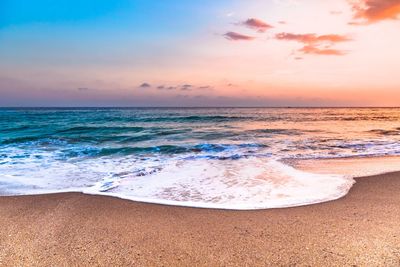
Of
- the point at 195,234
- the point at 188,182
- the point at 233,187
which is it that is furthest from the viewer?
the point at 188,182

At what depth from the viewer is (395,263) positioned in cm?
323

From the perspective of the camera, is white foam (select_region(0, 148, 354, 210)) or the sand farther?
white foam (select_region(0, 148, 354, 210))

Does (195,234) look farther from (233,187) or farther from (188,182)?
(188,182)

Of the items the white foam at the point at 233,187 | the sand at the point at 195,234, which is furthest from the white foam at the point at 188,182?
the sand at the point at 195,234

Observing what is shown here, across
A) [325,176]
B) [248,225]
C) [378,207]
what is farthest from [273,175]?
[248,225]

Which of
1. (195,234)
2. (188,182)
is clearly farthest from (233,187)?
(195,234)

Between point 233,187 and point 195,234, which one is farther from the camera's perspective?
point 233,187

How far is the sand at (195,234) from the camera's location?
3.41m

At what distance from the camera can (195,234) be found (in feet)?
13.5

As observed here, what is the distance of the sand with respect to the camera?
3414 mm

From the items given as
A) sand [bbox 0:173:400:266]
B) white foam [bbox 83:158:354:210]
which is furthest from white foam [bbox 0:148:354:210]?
sand [bbox 0:173:400:266]

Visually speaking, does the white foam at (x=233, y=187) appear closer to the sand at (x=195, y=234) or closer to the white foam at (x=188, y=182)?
the white foam at (x=188, y=182)

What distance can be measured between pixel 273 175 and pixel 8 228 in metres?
6.00

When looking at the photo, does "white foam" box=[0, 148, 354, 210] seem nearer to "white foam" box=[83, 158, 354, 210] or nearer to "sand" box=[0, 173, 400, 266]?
"white foam" box=[83, 158, 354, 210]
